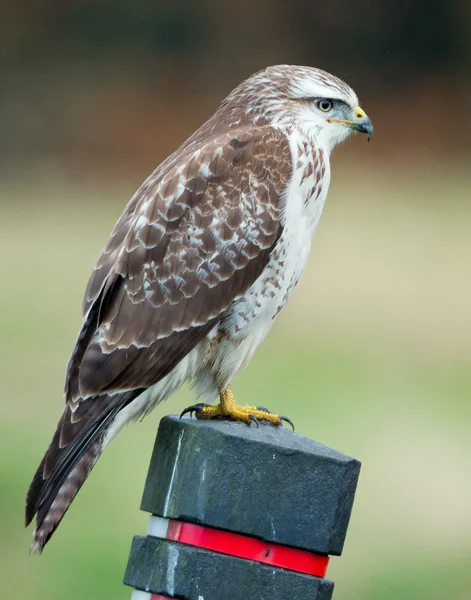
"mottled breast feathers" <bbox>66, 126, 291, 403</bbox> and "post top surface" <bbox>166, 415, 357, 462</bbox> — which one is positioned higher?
"mottled breast feathers" <bbox>66, 126, 291, 403</bbox>

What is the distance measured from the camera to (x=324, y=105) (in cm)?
436

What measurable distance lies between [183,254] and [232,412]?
0.43 meters

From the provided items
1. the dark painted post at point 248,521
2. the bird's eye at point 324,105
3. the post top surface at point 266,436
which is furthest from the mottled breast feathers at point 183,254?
the dark painted post at point 248,521

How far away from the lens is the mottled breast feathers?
391 cm

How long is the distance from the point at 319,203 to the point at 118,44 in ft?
30.4

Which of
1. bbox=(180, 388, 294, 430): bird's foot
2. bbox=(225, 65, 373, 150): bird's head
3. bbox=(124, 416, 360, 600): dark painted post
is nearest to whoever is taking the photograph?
bbox=(124, 416, 360, 600): dark painted post

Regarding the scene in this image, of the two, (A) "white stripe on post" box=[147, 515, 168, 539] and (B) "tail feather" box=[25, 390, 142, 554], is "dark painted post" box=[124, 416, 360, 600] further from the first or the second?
(B) "tail feather" box=[25, 390, 142, 554]

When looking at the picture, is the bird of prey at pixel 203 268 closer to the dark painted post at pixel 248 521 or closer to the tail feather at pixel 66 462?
the tail feather at pixel 66 462

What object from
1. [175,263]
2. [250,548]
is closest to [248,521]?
[250,548]

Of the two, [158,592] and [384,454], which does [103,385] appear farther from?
[384,454]

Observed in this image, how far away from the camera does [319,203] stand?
14.0 ft

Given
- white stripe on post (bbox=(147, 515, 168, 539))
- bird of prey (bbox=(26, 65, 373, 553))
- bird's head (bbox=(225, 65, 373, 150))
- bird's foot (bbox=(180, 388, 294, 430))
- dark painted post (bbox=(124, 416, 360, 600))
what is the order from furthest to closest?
1. bird's head (bbox=(225, 65, 373, 150))
2. bird's foot (bbox=(180, 388, 294, 430))
3. bird of prey (bbox=(26, 65, 373, 553))
4. white stripe on post (bbox=(147, 515, 168, 539))
5. dark painted post (bbox=(124, 416, 360, 600))

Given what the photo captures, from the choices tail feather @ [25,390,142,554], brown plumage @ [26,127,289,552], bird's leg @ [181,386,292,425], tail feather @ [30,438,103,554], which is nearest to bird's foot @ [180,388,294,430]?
bird's leg @ [181,386,292,425]

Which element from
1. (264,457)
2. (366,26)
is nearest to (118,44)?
(366,26)
